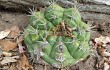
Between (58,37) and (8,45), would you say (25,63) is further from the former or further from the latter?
(58,37)

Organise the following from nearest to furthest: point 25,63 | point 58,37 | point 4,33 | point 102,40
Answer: point 58,37 < point 25,63 < point 4,33 < point 102,40

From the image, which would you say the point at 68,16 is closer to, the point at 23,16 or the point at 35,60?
the point at 35,60

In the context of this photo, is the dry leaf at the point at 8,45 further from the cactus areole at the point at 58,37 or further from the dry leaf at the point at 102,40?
the dry leaf at the point at 102,40

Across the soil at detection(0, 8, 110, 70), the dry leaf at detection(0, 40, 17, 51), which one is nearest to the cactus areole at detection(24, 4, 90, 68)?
the soil at detection(0, 8, 110, 70)

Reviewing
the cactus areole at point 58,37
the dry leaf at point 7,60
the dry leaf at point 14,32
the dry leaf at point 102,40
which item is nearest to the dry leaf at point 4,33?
the dry leaf at point 14,32

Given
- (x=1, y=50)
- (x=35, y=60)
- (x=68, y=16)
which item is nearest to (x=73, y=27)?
(x=68, y=16)

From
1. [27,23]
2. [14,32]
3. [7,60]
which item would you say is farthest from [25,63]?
[27,23]
